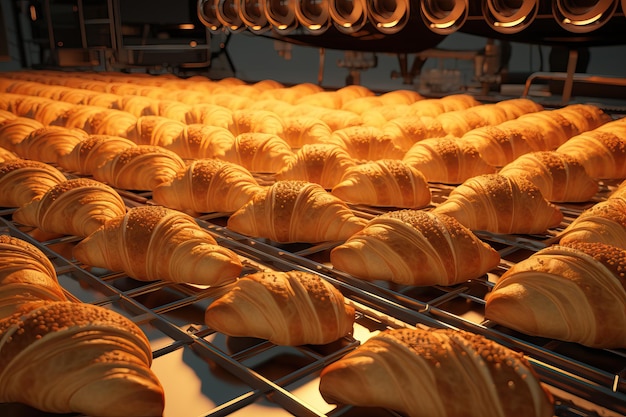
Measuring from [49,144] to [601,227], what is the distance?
83.2 inches

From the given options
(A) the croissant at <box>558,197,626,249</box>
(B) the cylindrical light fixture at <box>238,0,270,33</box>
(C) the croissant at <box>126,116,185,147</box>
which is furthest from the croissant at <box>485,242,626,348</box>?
(B) the cylindrical light fixture at <box>238,0,270,33</box>

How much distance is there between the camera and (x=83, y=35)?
21.2 ft

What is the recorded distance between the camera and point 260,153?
228 cm

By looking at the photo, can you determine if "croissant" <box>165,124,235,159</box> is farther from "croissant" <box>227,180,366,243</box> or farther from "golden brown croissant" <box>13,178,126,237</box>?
"croissant" <box>227,180,366,243</box>

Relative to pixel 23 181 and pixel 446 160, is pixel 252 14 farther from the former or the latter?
pixel 23 181

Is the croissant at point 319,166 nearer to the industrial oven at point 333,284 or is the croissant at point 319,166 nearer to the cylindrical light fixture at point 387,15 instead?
the industrial oven at point 333,284

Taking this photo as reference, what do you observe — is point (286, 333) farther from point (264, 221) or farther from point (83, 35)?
point (83, 35)

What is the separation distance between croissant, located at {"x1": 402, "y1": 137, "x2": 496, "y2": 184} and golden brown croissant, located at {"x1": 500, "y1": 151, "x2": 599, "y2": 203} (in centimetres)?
24

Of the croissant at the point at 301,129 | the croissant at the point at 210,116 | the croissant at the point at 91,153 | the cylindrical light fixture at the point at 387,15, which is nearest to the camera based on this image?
the cylindrical light fixture at the point at 387,15

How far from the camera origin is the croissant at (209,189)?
1.77 metres

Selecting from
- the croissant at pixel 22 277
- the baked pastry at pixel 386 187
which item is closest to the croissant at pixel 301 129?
the baked pastry at pixel 386 187

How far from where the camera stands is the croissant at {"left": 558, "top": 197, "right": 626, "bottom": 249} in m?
1.35

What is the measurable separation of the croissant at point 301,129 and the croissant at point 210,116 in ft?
1.16

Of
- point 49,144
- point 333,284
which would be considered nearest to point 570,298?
point 333,284
